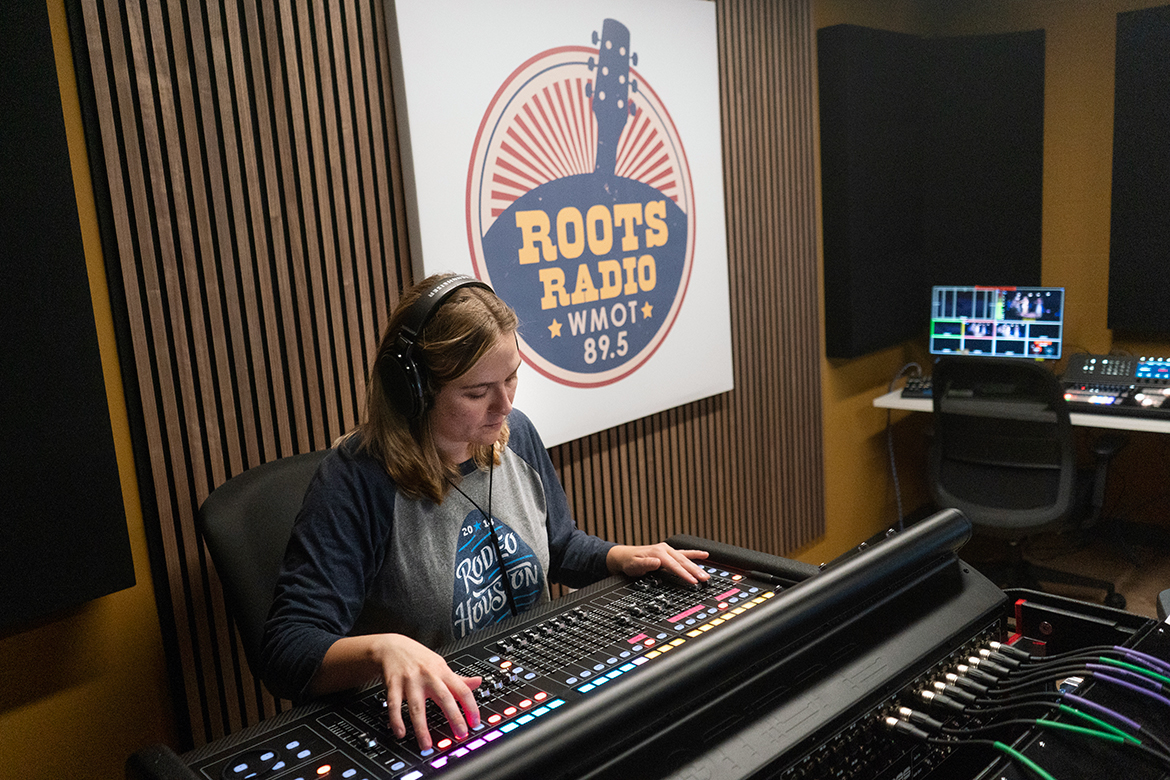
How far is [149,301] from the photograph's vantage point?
186 cm

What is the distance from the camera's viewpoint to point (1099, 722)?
98 centimetres

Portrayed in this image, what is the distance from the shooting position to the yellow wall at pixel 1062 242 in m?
4.00

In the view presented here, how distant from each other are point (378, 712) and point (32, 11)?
1.45 m

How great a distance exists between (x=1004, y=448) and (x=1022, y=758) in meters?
2.62

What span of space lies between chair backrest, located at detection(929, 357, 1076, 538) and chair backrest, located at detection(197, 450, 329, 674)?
2.48 m

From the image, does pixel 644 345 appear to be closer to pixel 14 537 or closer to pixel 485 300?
pixel 485 300

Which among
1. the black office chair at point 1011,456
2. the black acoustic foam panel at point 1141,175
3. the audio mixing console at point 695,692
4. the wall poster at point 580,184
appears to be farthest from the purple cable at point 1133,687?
the black acoustic foam panel at point 1141,175

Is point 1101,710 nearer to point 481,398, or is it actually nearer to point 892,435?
point 481,398

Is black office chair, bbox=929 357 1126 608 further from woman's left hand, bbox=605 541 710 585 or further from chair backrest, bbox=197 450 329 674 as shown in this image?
chair backrest, bbox=197 450 329 674

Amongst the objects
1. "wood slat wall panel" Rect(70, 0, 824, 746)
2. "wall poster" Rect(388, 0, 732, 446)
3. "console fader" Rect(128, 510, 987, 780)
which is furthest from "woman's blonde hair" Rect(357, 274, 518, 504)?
"wall poster" Rect(388, 0, 732, 446)

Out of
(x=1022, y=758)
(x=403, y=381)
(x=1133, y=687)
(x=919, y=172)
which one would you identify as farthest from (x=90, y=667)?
(x=919, y=172)

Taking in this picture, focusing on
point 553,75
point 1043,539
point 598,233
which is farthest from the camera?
point 1043,539

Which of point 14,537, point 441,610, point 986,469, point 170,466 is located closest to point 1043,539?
point 986,469

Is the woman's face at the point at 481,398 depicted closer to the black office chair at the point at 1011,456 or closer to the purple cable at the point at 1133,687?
the purple cable at the point at 1133,687
